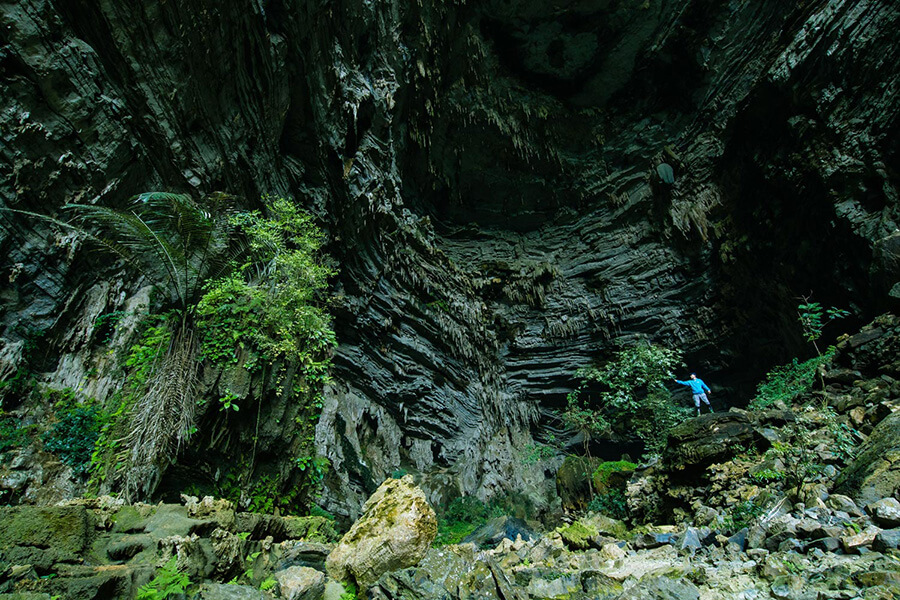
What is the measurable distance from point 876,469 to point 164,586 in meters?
5.48

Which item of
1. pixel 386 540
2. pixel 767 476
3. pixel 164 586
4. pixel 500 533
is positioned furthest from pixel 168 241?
pixel 500 533

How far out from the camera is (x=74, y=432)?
4223mm

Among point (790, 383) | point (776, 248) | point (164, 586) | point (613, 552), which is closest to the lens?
point (164, 586)

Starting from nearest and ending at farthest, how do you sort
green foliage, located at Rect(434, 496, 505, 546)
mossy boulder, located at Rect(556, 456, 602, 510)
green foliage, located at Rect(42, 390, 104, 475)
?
green foliage, located at Rect(42, 390, 104, 475) → mossy boulder, located at Rect(556, 456, 602, 510) → green foliage, located at Rect(434, 496, 505, 546)

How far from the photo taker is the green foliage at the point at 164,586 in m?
2.20

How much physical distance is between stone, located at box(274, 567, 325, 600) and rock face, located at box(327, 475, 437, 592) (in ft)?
1.26

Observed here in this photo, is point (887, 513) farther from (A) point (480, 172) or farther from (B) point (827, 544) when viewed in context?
(A) point (480, 172)

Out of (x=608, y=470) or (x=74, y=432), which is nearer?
(x=74, y=432)

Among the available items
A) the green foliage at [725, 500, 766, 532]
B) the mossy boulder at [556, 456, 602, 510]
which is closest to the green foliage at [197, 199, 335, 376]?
the green foliage at [725, 500, 766, 532]

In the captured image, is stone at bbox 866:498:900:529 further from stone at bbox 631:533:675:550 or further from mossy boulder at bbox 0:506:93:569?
mossy boulder at bbox 0:506:93:569

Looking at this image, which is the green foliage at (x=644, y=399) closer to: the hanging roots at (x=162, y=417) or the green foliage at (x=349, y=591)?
the green foliage at (x=349, y=591)

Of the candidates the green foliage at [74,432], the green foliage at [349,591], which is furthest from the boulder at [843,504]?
the green foliage at [74,432]

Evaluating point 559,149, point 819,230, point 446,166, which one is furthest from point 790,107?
point 446,166

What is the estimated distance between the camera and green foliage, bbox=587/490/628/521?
8.16 m
